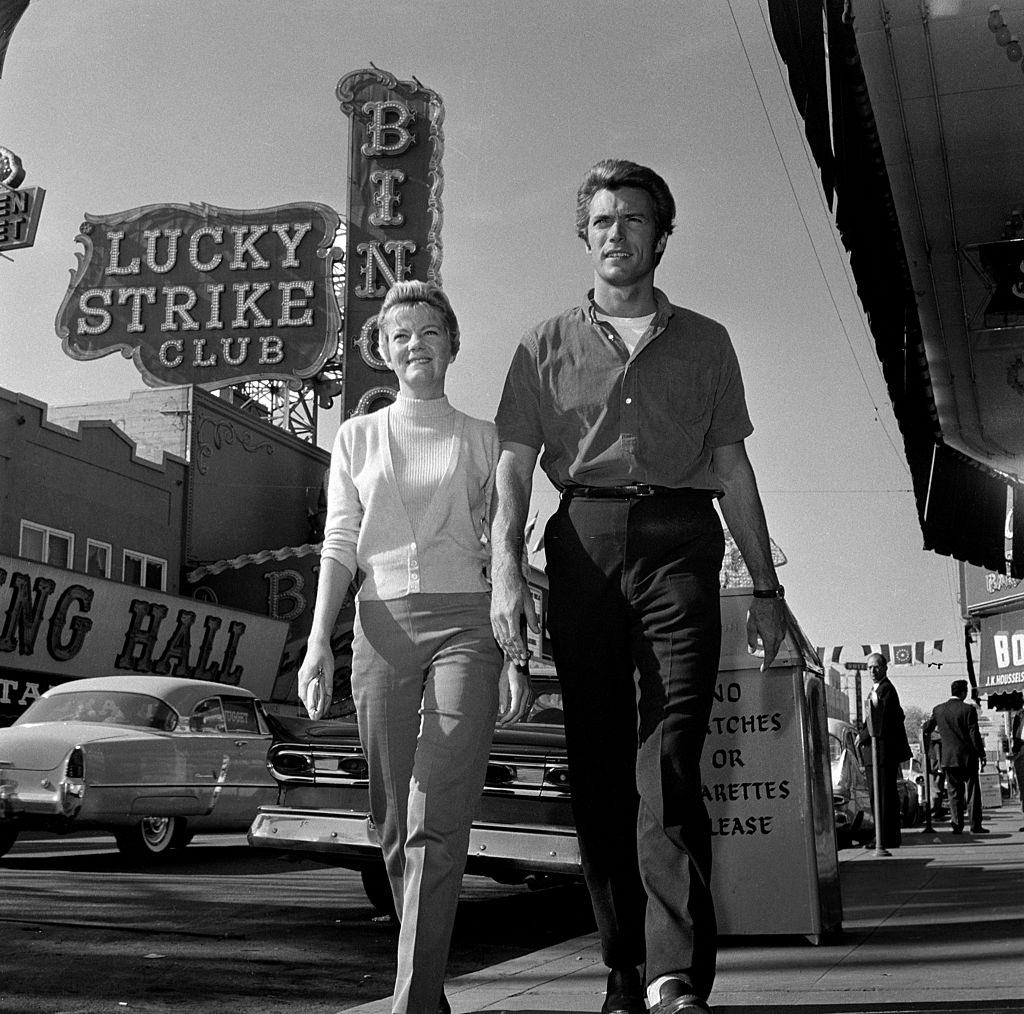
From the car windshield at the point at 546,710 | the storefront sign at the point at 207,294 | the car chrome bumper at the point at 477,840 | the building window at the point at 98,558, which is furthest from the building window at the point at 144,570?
the car chrome bumper at the point at 477,840

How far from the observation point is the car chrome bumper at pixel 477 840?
5.94 metres

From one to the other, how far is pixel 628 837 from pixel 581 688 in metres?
0.37

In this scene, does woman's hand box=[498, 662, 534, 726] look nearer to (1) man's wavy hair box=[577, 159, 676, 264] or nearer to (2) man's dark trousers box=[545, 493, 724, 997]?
(2) man's dark trousers box=[545, 493, 724, 997]

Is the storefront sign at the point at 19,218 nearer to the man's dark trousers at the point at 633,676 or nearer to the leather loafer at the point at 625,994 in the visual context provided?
the man's dark trousers at the point at 633,676

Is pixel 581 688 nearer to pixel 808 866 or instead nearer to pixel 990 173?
pixel 808 866

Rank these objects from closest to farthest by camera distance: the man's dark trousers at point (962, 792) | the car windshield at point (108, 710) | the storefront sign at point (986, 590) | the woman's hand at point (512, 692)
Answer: the woman's hand at point (512, 692), the car windshield at point (108, 710), the man's dark trousers at point (962, 792), the storefront sign at point (986, 590)

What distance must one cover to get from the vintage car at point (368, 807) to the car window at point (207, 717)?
15.0ft

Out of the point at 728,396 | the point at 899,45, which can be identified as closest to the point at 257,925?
the point at 728,396

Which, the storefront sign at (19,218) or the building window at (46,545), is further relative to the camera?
the building window at (46,545)

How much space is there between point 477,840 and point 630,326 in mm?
3208

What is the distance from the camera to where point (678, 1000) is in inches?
114

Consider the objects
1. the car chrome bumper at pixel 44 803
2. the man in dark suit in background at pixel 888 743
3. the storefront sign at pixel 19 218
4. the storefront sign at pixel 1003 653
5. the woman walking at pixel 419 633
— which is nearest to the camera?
the woman walking at pixel 419 633

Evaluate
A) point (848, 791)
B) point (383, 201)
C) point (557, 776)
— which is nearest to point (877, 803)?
point (848, 791)

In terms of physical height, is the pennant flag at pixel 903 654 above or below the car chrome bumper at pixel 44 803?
above
